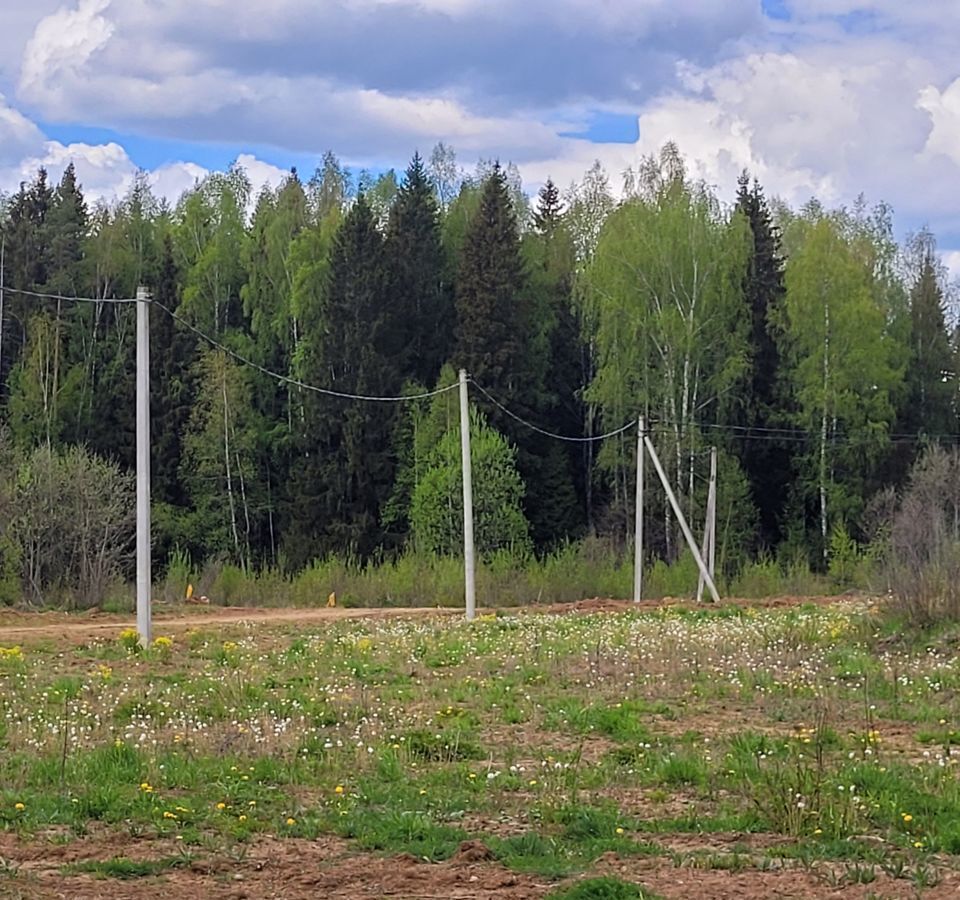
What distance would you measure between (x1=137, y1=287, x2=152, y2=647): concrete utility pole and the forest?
22663 millimetres

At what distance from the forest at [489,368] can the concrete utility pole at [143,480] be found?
22.7 meters

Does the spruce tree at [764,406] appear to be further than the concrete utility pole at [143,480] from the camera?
Yes

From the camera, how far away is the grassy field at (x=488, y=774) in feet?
23.3

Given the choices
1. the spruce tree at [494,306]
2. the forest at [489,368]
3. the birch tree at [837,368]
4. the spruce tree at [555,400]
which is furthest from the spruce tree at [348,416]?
the birch tree at [837,368]

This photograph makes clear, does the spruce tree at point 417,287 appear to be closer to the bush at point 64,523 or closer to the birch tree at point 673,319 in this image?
the birch tree at point 673,319

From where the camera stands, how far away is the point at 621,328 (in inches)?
1857

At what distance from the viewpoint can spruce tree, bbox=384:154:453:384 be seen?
5069cm

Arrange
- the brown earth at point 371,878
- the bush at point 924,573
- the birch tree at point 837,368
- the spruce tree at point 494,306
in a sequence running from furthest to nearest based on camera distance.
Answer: the spruce tree at point 494,306
the birch tree at point 837,368
the bush at point 924,573
the brown earth at point 371,878

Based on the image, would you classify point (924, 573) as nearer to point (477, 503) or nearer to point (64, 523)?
point (64, 523)

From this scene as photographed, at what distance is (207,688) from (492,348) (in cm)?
3561

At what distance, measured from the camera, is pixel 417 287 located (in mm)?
51562

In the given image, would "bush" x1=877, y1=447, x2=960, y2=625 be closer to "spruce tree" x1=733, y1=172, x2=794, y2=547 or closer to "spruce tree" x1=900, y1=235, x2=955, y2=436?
"spruce tree" x1=733, y1=172, x2=794, y2=547

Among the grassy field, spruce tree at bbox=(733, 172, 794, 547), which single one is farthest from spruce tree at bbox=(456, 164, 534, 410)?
the grassy field

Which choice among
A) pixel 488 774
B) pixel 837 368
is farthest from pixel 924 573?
pixel 837 368
